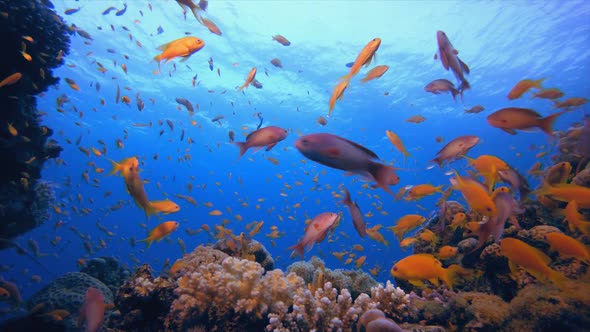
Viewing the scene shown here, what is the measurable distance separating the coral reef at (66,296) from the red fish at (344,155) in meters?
8.04

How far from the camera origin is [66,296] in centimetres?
718

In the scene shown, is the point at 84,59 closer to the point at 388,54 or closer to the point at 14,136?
the point at 14,136

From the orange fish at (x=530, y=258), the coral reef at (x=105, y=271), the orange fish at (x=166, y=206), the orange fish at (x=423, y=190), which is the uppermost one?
the orange fish at (x=530, y=258)

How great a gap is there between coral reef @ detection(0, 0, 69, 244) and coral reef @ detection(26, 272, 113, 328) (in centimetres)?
243

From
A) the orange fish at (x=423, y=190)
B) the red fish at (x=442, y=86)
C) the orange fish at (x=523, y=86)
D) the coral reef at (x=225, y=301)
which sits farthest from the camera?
the orange fish at (x=423, y=190)

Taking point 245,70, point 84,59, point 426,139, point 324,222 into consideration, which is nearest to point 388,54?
point 245,70

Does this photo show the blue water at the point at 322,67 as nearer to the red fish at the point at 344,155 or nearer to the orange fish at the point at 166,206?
the orange fish at the point at 166,206

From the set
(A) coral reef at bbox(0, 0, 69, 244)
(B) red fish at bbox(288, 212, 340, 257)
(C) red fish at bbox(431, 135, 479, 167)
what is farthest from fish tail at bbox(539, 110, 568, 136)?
(A) coral reef at bbox(0, 0, 69, 244)

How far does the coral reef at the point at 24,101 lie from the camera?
24.8ft

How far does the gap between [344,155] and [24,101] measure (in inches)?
439

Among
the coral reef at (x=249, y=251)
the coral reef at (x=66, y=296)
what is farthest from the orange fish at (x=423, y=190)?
the coral reef at (x=66, y=296)

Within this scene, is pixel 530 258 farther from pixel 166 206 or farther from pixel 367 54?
pixel 166 206

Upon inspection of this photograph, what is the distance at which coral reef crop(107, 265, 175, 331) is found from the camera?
3.59 m

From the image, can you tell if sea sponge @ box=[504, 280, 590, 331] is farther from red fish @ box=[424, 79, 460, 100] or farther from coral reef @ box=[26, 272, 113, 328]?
coral reef @ box=[26, 272, 113, 328]
